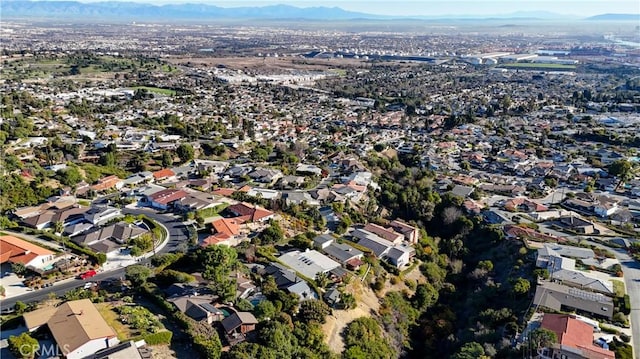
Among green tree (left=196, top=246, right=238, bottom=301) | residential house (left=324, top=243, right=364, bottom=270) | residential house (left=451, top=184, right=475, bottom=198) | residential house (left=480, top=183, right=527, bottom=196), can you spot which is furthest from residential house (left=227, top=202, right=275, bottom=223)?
residential house (left=480, top=183, right=527, bottom=196)

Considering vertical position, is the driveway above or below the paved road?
below

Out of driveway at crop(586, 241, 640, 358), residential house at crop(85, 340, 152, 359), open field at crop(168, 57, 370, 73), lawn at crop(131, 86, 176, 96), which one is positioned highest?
open field at crop(168, 57, 370, 73)

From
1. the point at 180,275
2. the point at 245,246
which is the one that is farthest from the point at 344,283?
the point at 180,275

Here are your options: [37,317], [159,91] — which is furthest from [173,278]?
[159,91]

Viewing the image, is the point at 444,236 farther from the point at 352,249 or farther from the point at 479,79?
the point at 479,79

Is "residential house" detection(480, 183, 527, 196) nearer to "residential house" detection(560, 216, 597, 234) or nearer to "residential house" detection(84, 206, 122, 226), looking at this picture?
"residential house" detection(560, 216, 597, 234)

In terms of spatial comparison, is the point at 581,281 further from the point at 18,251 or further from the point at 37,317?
the point at 18,251

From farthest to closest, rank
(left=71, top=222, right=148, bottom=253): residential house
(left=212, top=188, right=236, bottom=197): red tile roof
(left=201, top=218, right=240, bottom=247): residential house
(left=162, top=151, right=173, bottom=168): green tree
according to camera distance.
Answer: (left=162, top=151, right=173, bottom=168): green tree → (left=212, top=188, right=236, bottom=197): red tile roof → (left=201, top=218, right=240, bottom=247): residential house → (left=71, top=222, right=148, bottom=253): residential house

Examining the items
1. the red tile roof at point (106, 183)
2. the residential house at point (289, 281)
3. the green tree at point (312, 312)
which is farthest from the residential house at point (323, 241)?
the red tile roof at point (106, 183)
